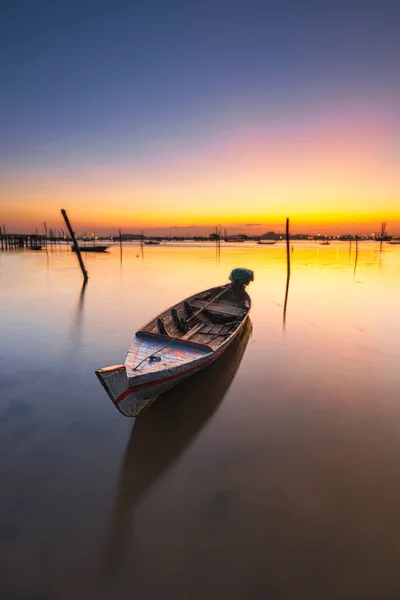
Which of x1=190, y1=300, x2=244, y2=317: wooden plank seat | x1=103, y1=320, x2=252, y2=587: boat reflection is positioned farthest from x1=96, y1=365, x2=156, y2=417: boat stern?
x1=190, y1=300, x2=244, y2=317: wooden plank seat

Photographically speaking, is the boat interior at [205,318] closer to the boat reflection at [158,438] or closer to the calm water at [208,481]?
the calm water at [208,481]

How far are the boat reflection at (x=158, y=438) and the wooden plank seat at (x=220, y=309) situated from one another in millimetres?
3558

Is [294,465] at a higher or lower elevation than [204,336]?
lower

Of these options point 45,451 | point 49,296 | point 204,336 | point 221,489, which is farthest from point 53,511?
point 49,296

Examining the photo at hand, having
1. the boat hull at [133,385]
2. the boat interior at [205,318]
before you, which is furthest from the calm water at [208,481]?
the boat interior at [205,318]

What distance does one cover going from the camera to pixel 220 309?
1364 centimetres

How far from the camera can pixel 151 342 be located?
821 cm

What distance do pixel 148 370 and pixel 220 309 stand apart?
24.5ft

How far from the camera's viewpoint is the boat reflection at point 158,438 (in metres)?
4.56

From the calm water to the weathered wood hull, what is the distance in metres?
0.90

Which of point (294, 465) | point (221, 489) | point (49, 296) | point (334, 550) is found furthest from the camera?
point (49, 296)

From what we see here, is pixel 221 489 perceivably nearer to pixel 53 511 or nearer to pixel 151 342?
pixel 53 511

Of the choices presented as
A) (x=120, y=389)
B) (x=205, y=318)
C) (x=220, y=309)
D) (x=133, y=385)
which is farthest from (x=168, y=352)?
(x=220, y=309)

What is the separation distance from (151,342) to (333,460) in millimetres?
4587
